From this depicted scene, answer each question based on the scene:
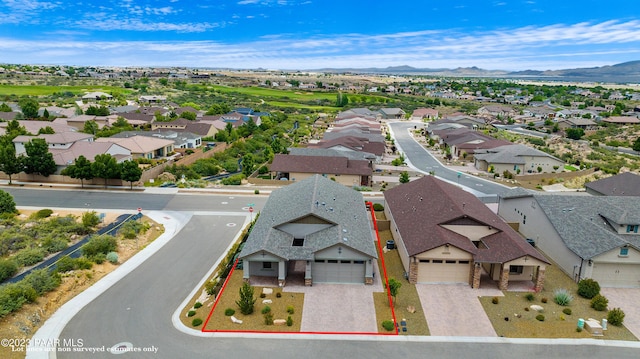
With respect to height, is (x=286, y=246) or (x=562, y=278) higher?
(x=286, y=246)

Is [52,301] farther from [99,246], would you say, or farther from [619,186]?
[619,186]

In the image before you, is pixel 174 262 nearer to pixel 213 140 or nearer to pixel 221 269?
pixel 221 269

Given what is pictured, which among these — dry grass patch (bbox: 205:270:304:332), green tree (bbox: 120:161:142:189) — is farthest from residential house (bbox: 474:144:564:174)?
green tree (bbox: 120:161:142:189)

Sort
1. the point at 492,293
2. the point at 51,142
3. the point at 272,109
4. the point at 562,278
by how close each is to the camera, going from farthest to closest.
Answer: the point at 272,109
the point at 51,142
the point at 562,278
the point at 492,293

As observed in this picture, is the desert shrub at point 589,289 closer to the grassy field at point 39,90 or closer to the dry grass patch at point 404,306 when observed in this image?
the dry grass patch at point 404,306

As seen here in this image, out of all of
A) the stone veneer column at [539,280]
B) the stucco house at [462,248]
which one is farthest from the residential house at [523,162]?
the stone veneer column at [539,280]

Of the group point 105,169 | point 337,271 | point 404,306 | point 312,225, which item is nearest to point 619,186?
point 404,306

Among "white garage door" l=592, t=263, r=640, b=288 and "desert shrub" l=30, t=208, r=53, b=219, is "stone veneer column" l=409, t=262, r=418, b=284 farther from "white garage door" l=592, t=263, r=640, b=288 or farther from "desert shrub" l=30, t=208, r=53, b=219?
"desert shrub" l=30, t=208, r=53, b=219

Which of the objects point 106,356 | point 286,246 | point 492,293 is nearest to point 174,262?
point 286,246
